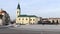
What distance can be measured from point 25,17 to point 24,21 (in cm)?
400

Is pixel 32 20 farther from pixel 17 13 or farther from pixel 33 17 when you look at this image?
pixel 17 13

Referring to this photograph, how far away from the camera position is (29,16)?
15525cm

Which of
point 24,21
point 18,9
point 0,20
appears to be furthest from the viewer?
point 24,21

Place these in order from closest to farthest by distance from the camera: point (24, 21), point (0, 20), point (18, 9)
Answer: point (0, 20) < point (18, 9) < point (24, 21)

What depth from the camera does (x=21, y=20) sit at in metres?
154

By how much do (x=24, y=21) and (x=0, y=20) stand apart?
59868 millimetres

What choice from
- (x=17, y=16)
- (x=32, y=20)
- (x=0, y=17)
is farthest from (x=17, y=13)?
(x=0, y=17)

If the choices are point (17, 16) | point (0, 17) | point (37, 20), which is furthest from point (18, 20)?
point (0, 17)

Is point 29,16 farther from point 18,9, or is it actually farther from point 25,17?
point 18,9

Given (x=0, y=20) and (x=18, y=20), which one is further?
(x=18, y=20)

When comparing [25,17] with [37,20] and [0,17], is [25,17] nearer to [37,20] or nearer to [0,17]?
[37,20]

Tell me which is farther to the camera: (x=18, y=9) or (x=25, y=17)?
(x=25, y=17)

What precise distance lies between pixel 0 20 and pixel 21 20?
2387 inches

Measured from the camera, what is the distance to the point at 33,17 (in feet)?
498
